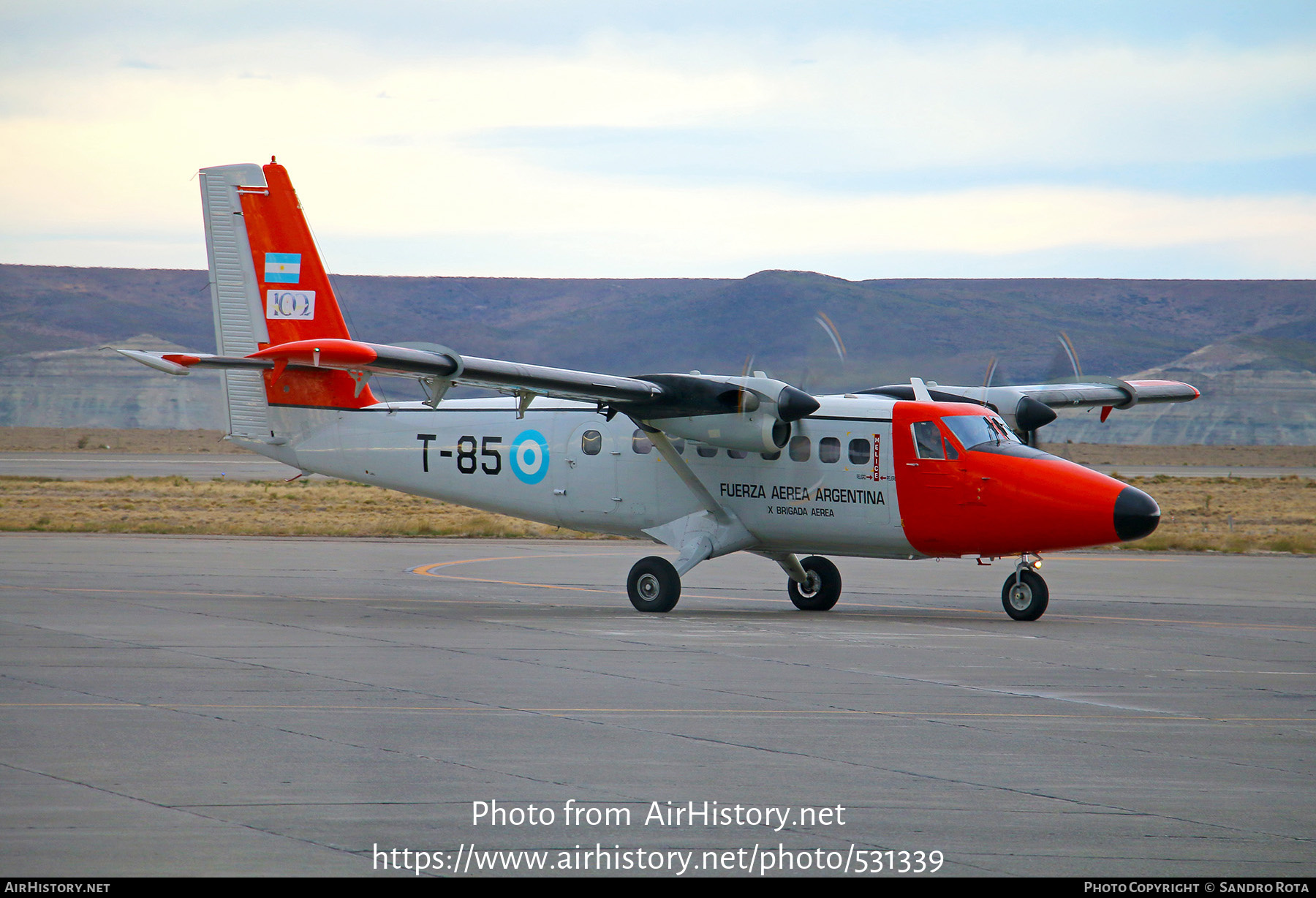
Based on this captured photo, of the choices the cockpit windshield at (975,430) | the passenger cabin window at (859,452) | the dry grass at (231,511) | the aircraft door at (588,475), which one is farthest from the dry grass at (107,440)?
the cockpit windshield at (975,430)

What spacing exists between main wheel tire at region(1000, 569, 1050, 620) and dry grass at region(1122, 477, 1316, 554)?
1637cm

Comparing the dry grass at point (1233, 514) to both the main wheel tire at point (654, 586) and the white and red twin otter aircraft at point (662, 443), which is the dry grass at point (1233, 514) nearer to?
the white and red twin otter aircraft at point (662, 443)

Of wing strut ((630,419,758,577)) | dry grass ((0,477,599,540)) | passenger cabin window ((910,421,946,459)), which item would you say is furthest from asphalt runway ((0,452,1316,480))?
passenger cabin window ((910,421,946,459))

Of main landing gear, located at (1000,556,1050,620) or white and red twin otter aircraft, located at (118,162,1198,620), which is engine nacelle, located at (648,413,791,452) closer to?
white and red twin otter aircraft, located at (118,162,1198,620)

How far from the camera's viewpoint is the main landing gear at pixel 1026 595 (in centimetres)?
1709

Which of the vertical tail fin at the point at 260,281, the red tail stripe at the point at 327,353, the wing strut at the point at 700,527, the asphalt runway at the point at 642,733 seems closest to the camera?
the asphalt runway at the point at 642,733

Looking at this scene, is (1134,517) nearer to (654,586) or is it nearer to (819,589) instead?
(819,589)

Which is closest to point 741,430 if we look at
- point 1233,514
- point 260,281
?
point 260,281

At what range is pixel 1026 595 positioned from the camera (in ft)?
56.4

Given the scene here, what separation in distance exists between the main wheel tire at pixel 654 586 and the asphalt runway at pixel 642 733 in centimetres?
41

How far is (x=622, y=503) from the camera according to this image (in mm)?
19344

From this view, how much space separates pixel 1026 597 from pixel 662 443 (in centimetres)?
564

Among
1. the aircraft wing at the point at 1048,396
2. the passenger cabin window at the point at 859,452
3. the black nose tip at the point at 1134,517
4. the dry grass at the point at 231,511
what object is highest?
the aircraft wing at the point at 1048,396

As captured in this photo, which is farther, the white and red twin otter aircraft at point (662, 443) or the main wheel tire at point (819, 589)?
the main wheel tire at point (819, 589)
